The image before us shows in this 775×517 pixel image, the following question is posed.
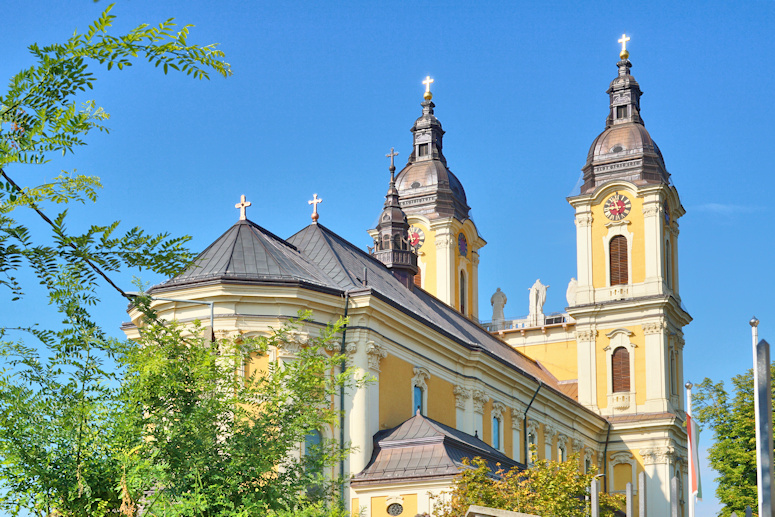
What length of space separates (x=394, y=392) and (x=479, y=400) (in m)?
6.38

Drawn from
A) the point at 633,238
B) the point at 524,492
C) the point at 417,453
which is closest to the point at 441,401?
the point at 417,453

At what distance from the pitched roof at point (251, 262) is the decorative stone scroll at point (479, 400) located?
831cm

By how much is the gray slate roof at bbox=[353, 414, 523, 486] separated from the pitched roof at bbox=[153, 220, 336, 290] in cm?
504

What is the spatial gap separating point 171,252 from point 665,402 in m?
49.6

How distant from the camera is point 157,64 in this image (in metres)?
7.40

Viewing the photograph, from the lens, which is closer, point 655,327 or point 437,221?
point 655,327

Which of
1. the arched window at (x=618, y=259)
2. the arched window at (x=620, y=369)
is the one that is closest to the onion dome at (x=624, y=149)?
the arched window at (x=618, y=259)

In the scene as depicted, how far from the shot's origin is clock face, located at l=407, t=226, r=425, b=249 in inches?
2404

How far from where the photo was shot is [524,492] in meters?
30.4

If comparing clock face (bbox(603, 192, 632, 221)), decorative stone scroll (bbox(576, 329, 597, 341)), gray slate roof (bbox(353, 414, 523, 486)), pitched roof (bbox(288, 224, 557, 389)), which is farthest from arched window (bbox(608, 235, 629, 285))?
gray slate roof (bbox(353, 414, 523, 486))

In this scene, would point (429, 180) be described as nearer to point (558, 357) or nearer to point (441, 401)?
point (558, 357)

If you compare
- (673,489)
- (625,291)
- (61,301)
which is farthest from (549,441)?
(61,301)

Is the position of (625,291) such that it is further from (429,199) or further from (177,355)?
(177,355)

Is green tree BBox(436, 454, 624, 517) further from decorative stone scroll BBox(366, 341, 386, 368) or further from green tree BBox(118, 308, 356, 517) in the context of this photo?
green tree BBox(118, 308, 356, 517)
